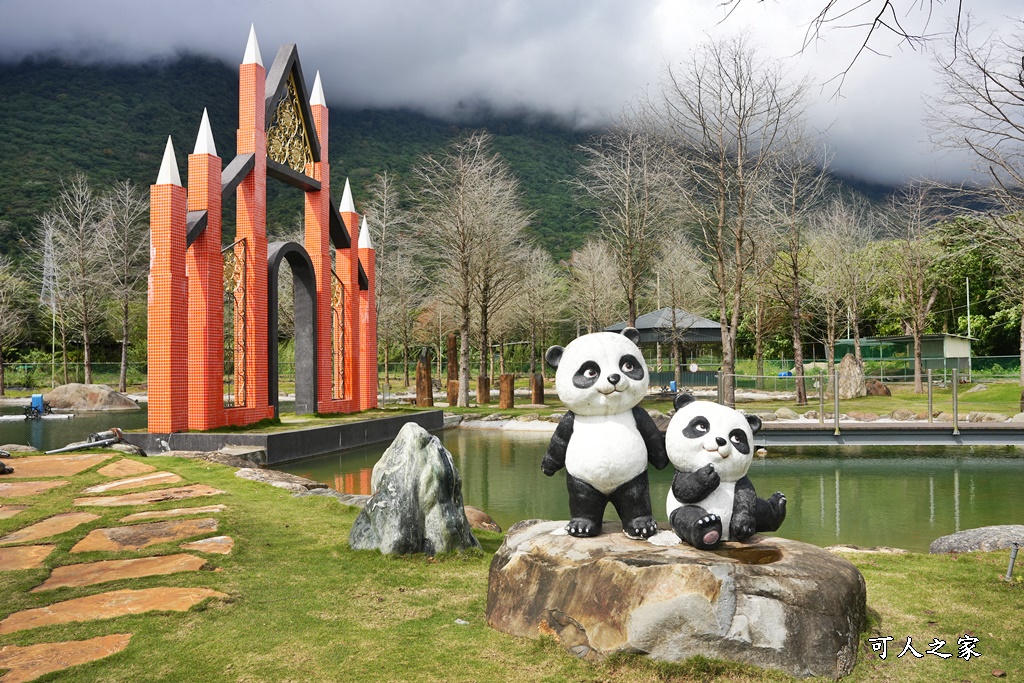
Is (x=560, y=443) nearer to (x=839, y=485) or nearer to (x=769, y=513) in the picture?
(x=769, y=513)

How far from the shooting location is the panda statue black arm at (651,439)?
4715mm

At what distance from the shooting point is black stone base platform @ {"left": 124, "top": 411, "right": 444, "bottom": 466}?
13133 mm

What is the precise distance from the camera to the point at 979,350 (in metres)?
38.3

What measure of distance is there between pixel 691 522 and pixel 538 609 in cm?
104

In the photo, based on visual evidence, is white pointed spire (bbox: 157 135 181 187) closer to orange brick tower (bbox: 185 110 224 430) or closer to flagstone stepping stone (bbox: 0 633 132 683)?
orange brick tower (bbox: 185 110 224 430)

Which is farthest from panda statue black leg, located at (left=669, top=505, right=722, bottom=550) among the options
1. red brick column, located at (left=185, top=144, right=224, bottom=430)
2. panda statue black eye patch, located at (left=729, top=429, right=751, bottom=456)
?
red brick column, located at (left=185, top=144, right=224, bottom=430)

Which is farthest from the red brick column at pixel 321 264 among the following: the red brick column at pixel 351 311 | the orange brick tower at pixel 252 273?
the red brick column at pixel 351 311

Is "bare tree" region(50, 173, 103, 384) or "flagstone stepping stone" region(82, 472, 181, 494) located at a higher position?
"bare tree" region(50, 173, 103, 384)

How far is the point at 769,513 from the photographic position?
14.4 feet

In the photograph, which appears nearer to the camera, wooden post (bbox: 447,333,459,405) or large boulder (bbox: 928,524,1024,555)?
large boulder (bbox: 928,524,1024,555)

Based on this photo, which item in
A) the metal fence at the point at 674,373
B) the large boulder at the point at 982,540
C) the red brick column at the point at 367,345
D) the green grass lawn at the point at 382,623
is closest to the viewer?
the green grass lawn at the point at 382,623

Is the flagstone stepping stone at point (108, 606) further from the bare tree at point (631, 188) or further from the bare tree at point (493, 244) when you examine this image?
the bare tree at point (493, 244)

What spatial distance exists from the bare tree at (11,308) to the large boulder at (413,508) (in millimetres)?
35595

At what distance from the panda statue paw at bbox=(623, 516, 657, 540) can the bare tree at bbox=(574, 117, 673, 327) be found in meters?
19.2
